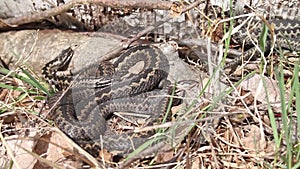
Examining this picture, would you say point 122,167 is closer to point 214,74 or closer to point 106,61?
point 214,74

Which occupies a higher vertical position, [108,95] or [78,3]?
[78,3]

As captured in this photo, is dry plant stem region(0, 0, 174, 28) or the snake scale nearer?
the snake scale

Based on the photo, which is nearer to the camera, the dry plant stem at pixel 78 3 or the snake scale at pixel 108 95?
the snake scale at pixel 108 95

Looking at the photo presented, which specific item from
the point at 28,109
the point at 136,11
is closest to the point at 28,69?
the point at 28,109

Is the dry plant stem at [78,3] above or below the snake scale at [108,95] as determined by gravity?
above
